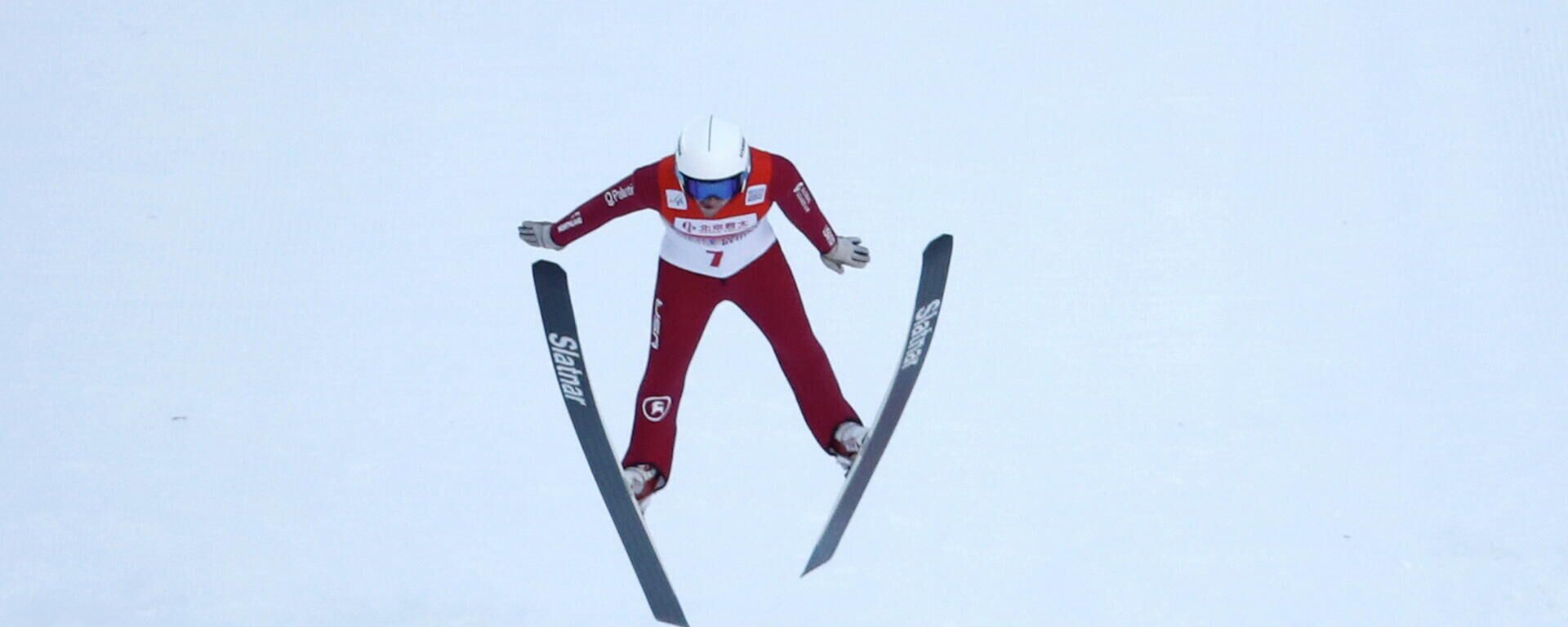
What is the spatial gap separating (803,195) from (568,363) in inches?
37.8

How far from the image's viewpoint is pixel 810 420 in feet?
18.9

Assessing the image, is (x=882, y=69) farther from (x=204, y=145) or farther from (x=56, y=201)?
(x=56, y=201)

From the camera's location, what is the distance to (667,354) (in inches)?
221

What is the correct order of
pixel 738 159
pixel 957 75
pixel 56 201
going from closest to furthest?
1. pixel 738 159
2. pixel 56 201
3. pixel 957 75

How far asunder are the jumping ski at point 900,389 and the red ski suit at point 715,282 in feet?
0.89

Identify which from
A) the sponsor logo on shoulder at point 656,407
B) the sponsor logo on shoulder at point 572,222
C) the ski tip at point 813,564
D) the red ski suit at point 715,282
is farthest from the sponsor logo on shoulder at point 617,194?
the ski tip at point 813,564

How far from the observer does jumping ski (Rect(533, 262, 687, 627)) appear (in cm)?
Answer: 504

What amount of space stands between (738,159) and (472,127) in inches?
92.2

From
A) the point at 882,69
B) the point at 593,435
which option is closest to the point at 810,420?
the point at 593,435

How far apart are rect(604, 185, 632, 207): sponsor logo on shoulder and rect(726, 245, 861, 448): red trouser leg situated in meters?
0.45

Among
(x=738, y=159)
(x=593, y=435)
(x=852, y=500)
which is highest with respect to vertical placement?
(x=738, y=159)

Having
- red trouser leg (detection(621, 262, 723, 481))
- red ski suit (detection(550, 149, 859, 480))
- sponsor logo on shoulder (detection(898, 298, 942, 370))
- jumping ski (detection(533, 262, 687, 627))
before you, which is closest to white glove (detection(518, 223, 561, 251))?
red ski suit (detection(550, 149, 859, 480))

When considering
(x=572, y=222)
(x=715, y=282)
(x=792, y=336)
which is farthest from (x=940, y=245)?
(x=572, y=222)

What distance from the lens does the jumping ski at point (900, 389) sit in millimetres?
5457
